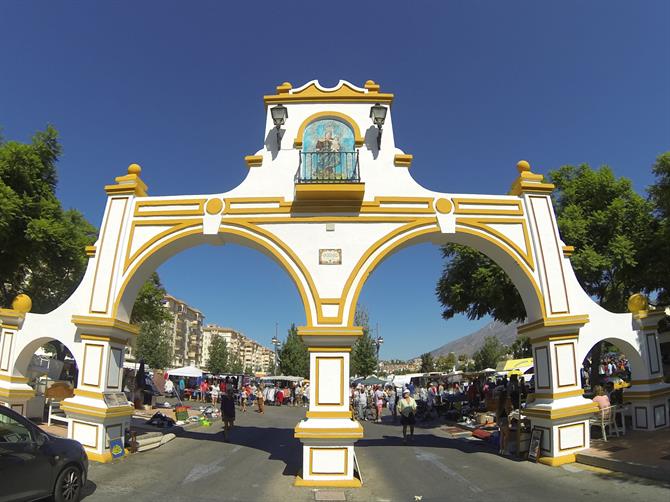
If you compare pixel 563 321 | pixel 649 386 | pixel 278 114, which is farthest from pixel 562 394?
pixel 278 114

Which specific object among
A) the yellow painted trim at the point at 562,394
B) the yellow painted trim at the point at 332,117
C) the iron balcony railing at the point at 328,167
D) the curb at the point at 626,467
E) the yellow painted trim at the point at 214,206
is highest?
the yellow painted trim at the point at 332,117

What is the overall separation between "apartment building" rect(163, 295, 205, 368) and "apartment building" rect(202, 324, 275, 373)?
3248 mm

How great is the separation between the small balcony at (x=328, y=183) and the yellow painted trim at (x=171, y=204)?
208 centimetres

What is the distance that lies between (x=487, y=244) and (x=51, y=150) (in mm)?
15242

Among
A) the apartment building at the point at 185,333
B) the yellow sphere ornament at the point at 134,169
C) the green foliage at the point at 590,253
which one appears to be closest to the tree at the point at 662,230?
the green foliage at the point at 590,253

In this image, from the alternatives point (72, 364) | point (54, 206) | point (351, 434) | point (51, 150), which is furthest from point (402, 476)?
point (72, 364)

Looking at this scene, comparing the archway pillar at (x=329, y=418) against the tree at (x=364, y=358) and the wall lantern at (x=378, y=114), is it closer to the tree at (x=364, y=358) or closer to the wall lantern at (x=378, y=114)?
the wall lantern at (x=378, y=114)

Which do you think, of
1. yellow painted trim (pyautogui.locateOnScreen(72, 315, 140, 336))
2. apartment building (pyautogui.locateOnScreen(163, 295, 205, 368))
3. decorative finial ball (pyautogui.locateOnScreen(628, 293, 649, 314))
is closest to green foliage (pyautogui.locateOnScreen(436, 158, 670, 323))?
decorative finial ball (pyautogui.locateOnScreen(628, 293, 649, 314))

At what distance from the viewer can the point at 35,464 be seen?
5.85 m

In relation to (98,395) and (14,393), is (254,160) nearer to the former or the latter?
(98,395)

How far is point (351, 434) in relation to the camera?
8719 mm

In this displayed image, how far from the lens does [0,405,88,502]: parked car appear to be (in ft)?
18.1

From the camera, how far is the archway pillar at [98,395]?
9.64m

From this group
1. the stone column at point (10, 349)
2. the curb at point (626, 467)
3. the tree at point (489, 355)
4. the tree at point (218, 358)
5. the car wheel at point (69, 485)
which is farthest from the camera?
the tree at point (218, 358)
